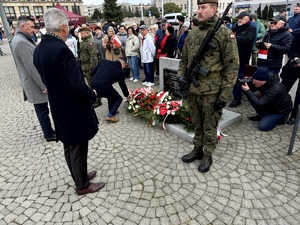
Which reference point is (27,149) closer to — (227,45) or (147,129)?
(147,129)

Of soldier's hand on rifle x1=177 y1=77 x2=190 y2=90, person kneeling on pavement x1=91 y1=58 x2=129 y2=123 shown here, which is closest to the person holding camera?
soldier's hand on rifle x1=177 y1=77 x2=190 y2=90

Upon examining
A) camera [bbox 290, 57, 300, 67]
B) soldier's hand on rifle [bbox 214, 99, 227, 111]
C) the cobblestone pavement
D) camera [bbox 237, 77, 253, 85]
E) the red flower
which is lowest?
the cobblestone pavement

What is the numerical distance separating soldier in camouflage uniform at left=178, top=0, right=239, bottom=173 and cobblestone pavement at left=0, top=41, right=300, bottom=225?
1.68ft

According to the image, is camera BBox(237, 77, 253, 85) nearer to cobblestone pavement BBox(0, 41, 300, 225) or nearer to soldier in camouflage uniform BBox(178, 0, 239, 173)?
cobblestone pavement BBox(0, 41, 300, 225)

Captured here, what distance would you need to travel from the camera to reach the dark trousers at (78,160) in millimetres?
2646

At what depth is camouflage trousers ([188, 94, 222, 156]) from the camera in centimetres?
293

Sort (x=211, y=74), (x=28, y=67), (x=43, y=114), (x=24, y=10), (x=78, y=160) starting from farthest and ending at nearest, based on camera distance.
Result: (x=24, y=10) < (x=43, y=114) < (x=28, y=67) < (x=211, y=74) < (x=78, y=160)

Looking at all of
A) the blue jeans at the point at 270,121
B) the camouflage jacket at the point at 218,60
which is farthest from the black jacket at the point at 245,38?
the camouflage jacket at the point at 218,60

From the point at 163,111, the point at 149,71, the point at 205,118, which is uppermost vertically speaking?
the point at 205,118

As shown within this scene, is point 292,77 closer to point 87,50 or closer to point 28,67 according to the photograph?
point 87,50

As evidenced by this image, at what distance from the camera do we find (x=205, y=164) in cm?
323

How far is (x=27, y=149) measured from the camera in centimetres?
414

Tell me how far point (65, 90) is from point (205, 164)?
217cm

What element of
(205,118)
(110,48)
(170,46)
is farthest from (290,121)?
(110,48)
